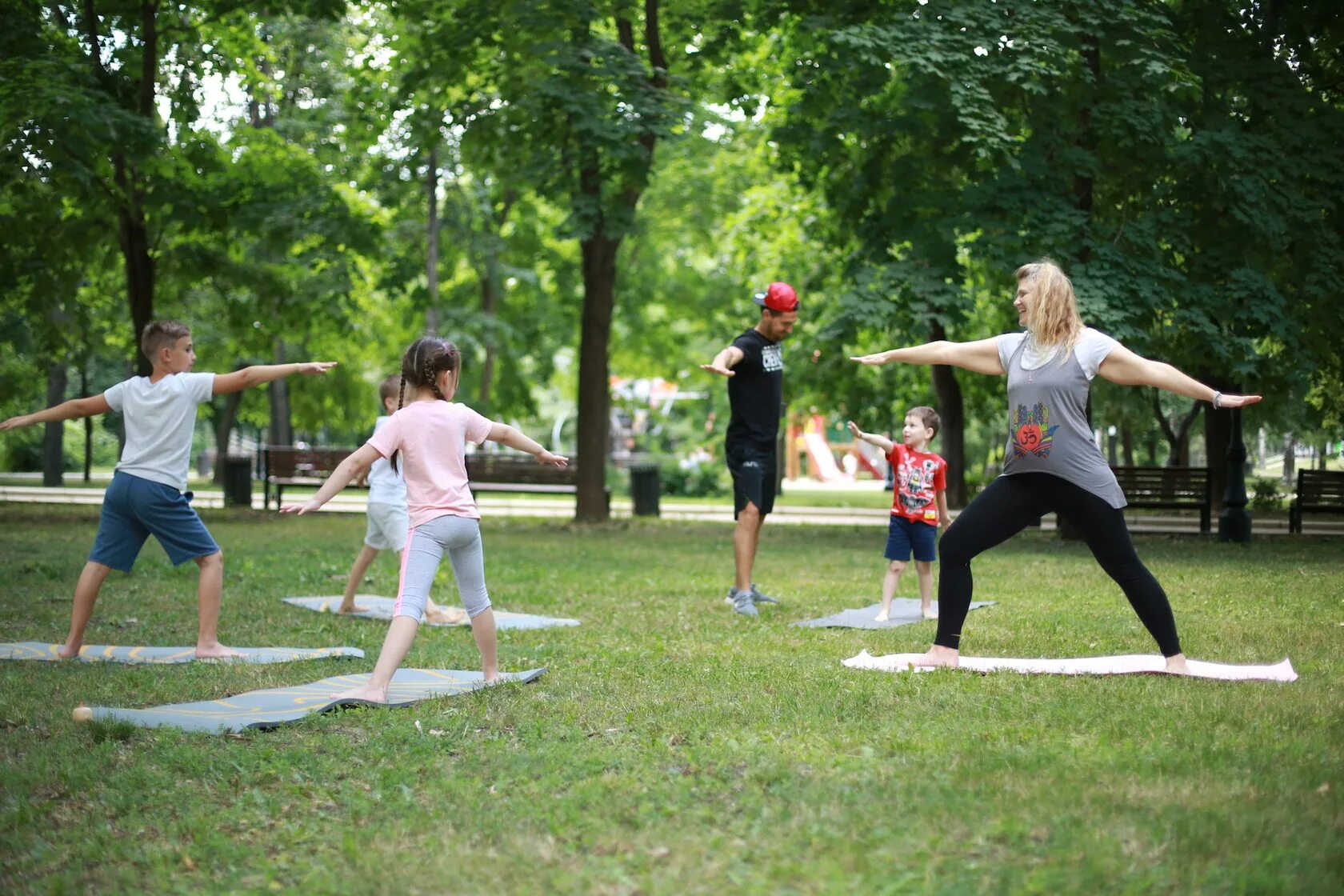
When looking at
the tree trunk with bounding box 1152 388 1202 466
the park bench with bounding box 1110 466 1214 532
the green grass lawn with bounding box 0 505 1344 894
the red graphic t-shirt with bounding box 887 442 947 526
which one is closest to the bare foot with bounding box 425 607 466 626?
the green grass lawn with bounding box 0 505 1344 894

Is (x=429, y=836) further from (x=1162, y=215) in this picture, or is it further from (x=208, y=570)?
(x=1162, y=215)

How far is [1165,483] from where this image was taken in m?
20.2

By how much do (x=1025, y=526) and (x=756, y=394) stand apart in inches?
148

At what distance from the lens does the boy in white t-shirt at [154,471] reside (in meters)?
7.97

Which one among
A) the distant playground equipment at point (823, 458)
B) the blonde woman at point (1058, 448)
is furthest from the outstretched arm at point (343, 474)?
the distant playground equipment at point (823, 458)

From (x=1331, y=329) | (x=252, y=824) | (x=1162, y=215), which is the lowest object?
(x=252, y=824)

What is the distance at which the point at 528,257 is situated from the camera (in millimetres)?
33969

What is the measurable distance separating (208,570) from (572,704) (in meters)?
3.04

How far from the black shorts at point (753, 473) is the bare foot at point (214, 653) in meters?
3.97

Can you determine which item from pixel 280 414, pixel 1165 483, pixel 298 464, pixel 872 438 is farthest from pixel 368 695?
pixel 280 414

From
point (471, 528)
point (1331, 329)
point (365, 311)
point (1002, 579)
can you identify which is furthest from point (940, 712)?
point (365, 311)

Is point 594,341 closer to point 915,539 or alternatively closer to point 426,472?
point 915,539

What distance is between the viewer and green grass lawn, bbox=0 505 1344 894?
400 cm

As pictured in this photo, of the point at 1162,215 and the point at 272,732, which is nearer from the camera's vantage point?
the point at 272,732
